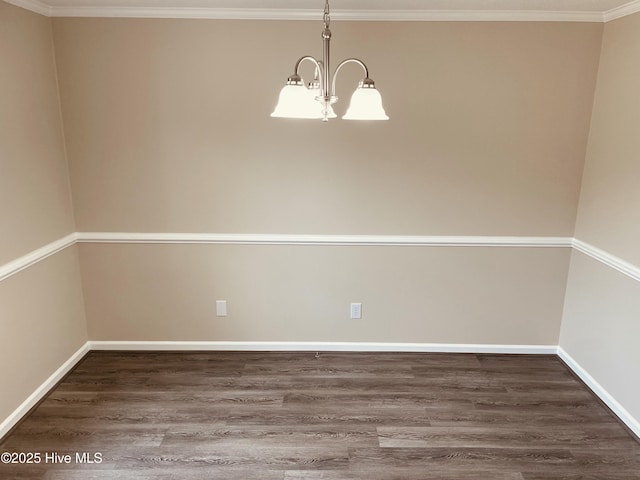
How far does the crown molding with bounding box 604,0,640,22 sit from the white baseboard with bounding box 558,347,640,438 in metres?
2.20

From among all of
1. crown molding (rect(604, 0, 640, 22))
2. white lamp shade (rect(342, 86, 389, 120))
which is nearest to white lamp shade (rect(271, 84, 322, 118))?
white lamp shade (rect(342, 86, 389, 120))

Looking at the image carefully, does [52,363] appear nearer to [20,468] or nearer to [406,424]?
[20,468]

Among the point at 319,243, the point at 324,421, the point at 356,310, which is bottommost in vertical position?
the point at 324,421

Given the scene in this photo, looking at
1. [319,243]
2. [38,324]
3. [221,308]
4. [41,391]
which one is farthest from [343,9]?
[41,391]

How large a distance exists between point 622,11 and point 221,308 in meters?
3.14

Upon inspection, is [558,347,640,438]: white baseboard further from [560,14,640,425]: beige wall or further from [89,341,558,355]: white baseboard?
[89,341,558,355]: white baseboard

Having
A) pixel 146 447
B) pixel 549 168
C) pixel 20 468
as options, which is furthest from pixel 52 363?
pixel 549 168

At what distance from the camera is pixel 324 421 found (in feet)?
8.36

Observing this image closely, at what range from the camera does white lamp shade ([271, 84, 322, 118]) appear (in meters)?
1.53

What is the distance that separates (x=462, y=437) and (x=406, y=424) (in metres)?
0.31

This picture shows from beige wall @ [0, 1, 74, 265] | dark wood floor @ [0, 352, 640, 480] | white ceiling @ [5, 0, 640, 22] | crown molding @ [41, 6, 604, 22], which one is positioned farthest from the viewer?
crown molding @ [41, 6, 604, 22]

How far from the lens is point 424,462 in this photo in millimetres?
2242

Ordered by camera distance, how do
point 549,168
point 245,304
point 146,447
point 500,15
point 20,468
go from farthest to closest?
1. point 245,304
2. point 549,168
3. point 500,15
4. point 146,447
5. point 20,468

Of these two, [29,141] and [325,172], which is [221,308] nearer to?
[325,172]
